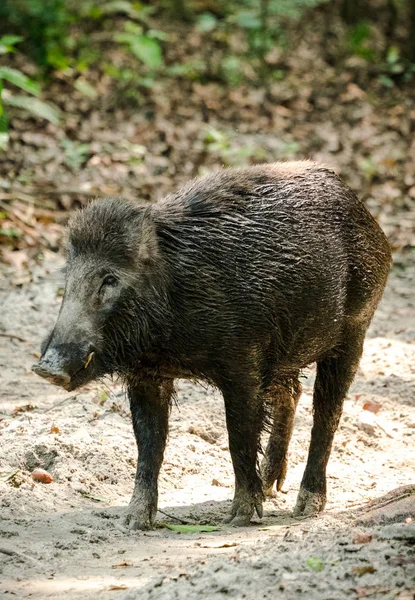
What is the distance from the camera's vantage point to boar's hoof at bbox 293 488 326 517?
579cm

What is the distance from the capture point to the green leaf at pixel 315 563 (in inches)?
144

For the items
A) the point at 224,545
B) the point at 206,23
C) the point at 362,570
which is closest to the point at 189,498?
the point at 224,545

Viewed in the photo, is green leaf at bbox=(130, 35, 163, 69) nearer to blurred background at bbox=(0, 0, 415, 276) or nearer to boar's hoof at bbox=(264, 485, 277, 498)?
blurred background at bbox=(0, 0, 415, 276)

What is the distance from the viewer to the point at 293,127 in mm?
14398

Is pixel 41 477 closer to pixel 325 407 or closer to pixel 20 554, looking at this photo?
pixel 20 554

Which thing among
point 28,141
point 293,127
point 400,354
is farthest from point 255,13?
point 400,354

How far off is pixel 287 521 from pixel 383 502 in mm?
872

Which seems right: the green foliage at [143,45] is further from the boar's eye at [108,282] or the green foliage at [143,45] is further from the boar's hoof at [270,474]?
the boar's eye at [108,282]

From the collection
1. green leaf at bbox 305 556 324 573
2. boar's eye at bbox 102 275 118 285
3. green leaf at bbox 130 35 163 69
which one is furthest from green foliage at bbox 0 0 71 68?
green leaf at bbox 305 556 324 573

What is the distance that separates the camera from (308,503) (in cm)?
581

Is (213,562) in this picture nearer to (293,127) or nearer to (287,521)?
(287,521)

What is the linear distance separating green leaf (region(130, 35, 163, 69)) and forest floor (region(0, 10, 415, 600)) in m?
0.46

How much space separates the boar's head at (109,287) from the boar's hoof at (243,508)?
999 mm

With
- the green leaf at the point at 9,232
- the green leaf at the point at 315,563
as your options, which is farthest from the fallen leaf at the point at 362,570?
the green leaf at the point at 9,232
